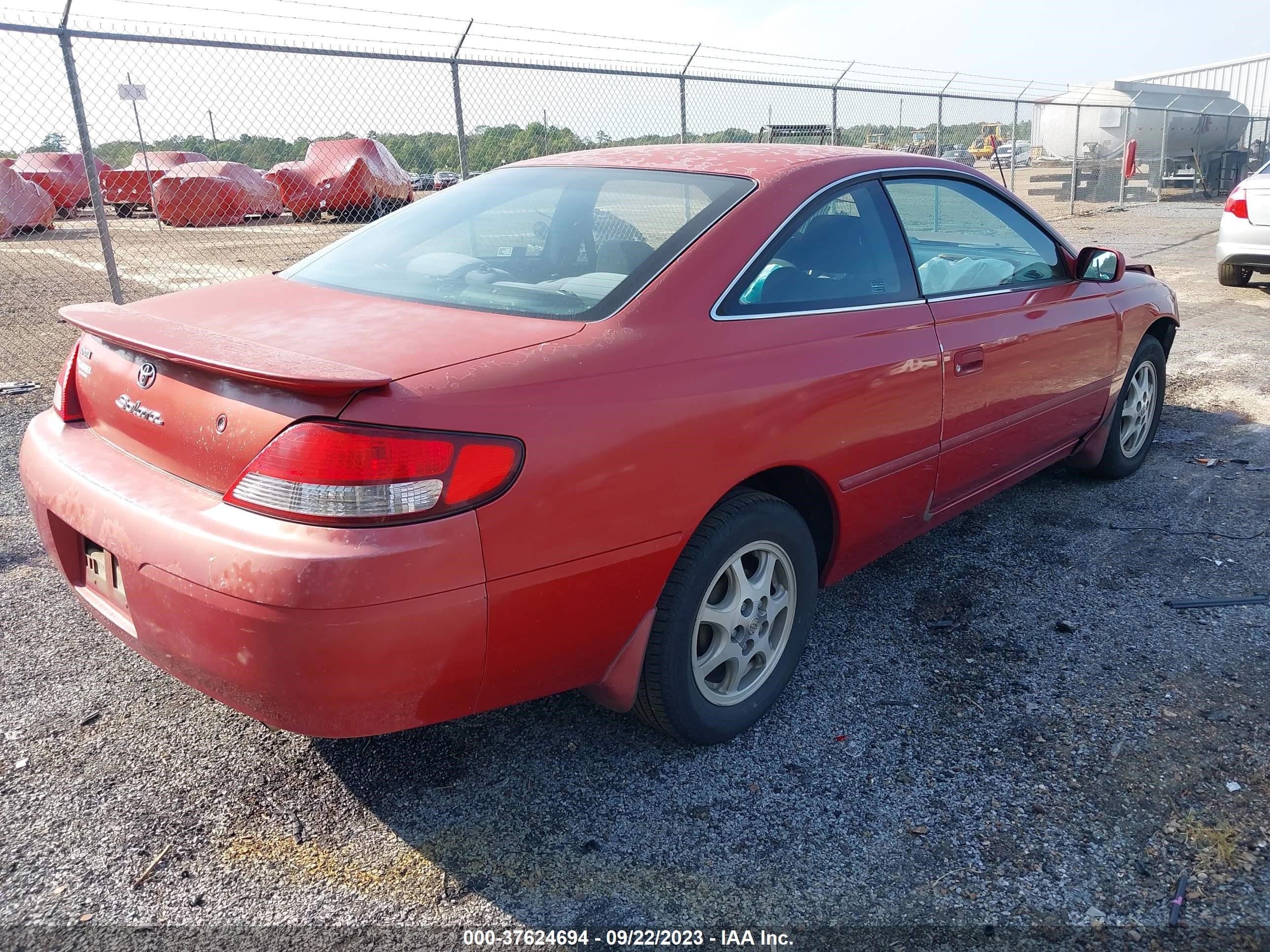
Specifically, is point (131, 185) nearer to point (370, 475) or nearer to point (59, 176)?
point (59, 176)

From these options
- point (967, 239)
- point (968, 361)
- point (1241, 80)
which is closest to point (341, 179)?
point (967, 239)

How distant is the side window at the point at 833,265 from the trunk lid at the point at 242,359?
0.63 m

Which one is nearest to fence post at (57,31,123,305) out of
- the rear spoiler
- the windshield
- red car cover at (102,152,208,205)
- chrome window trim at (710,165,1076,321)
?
the windshield

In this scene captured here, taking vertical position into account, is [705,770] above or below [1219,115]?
below

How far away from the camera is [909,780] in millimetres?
2500

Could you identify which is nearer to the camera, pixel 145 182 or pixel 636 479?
pixel 636 479

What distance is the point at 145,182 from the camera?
22281 millimetres

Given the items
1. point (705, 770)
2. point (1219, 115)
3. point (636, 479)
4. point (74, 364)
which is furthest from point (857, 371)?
point (1219, 115)

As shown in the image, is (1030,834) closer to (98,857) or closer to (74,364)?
(98,857)

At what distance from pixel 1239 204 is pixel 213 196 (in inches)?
671

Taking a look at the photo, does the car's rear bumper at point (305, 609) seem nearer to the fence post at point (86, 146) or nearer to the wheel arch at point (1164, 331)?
the wheel arch at point (1164, 331)

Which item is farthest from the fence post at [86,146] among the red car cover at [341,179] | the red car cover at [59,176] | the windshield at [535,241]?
the red car cover at [59,176]

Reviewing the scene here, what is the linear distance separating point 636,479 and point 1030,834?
127 cm

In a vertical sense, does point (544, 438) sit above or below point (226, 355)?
below
